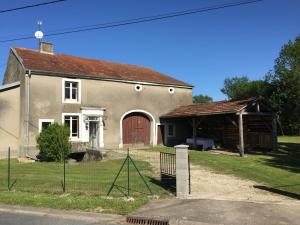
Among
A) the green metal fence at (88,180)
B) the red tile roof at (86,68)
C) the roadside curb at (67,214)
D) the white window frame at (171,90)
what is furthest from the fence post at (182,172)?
the white window frame at (171,90)

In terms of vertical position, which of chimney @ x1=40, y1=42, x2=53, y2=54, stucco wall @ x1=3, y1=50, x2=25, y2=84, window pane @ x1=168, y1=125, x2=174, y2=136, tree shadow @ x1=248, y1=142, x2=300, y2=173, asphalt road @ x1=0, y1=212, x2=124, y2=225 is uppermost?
chimney @ x1=40, y1=42, x2=53, y2=54

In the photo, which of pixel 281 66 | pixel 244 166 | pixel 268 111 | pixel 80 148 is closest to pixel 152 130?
pixel 80 148

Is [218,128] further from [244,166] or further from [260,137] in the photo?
[244,166]

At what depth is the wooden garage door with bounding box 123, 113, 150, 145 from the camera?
2888 cm

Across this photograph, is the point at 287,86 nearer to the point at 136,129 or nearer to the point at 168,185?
the point at 136,129

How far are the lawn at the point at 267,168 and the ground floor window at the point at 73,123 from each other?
8865 millimetres

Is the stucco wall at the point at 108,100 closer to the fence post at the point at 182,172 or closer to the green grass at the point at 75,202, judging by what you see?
the green grass at the point at 75,202

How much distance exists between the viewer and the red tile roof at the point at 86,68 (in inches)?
1000

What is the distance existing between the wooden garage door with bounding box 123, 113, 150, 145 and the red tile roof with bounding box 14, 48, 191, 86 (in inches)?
119

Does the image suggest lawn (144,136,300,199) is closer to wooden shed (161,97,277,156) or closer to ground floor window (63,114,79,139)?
wooden shed (161,97,277,156)

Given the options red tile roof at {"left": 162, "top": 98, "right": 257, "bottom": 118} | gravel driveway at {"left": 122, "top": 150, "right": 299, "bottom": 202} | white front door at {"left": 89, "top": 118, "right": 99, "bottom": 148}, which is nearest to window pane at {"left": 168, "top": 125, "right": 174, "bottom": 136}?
red tile roof at {"left": 162, "top": 98, "right": 257, "bottom": 118}

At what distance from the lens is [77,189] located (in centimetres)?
1210

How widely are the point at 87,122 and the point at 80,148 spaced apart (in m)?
2.06

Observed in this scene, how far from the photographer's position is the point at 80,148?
2511cm
